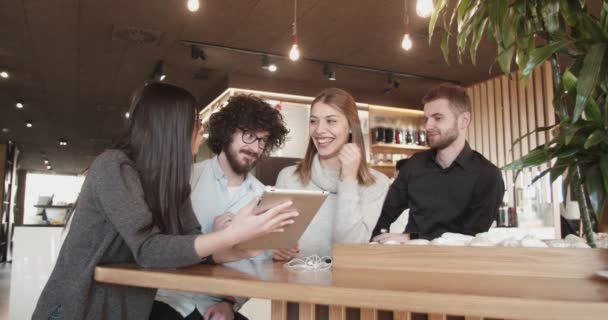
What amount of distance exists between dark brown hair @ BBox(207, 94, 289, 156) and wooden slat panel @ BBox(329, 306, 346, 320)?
1.20 meters

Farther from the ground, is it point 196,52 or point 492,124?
point 196,52

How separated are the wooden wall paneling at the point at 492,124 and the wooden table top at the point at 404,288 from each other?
20.1 ft

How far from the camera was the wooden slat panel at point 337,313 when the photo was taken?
1.17 meters

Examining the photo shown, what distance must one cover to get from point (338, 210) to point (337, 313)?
911 millimetres

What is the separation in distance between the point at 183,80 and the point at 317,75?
194cm

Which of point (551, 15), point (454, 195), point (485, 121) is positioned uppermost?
point (485, 121)

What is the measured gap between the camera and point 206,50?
588 cm

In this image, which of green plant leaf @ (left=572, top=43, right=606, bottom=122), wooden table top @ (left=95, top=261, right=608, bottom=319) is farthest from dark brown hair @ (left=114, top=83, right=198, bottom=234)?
green plant leaf @ (left=572, top=43, right=606, bottom=122)

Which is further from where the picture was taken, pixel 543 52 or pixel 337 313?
pixel 543 52

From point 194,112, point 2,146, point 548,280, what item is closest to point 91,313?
point 194,112

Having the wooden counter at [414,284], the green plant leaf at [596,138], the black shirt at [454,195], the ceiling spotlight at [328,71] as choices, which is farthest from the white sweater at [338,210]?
the ceiling spotlight at [328,71]

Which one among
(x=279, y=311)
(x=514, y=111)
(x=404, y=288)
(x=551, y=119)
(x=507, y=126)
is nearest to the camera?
(x=404, y=288)

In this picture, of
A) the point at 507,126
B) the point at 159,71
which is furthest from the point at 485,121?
the point at 159,71

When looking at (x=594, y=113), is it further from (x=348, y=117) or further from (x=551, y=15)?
(x=348, y=117)
